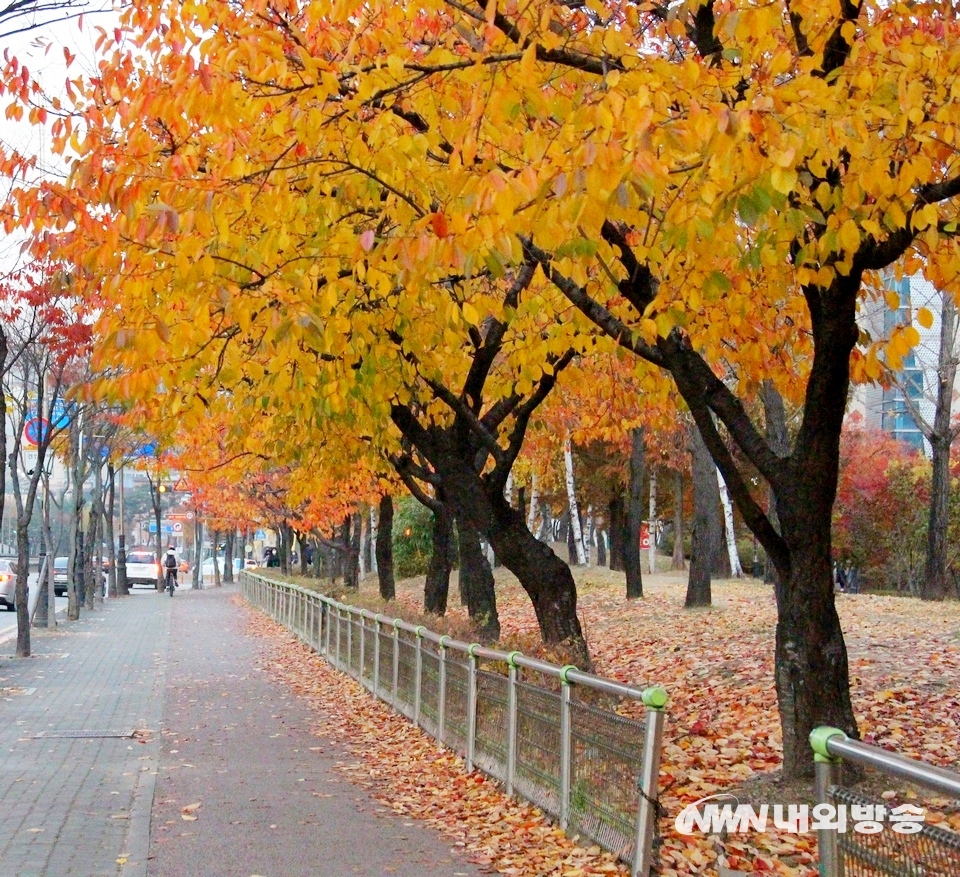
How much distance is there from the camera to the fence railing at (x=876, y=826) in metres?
3.66

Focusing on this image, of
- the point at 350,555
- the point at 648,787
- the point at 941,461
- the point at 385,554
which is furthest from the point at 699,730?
the point at 350,555

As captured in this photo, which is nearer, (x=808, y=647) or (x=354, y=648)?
(x=808, y=647)

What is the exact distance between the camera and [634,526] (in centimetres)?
2564

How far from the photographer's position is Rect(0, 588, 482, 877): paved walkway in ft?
24.3

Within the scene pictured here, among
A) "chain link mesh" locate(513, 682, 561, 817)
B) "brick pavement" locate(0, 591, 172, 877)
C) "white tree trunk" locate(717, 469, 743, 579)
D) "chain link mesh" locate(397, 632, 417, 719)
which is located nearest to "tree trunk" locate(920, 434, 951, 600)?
"chain link mesh" locate(397, 632, 417, 719)

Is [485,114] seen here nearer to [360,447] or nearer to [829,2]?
[829,2]

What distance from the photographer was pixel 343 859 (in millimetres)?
7430

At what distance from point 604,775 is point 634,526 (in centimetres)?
1872

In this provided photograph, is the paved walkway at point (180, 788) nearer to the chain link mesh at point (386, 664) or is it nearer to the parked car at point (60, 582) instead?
the chain link mesh at point (386, 664)

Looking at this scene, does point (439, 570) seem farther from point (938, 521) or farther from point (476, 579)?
point (938, 521)

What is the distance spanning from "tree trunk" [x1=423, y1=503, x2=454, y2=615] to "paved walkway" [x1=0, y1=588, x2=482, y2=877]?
3.53m

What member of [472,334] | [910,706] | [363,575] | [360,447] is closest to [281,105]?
→ [472,334]

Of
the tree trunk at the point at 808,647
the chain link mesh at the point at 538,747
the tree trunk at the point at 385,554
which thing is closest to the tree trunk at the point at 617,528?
the tree trunk at the point at 385,554

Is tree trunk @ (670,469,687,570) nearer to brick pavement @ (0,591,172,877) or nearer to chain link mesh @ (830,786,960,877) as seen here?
brick pavement @ (0,591,172,877)
